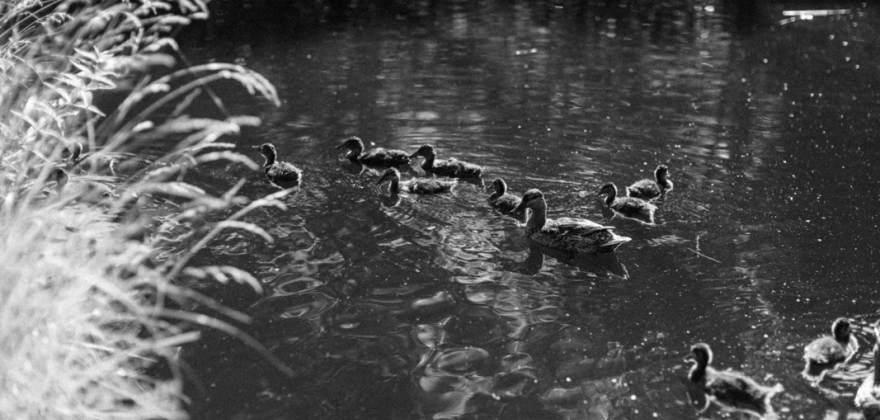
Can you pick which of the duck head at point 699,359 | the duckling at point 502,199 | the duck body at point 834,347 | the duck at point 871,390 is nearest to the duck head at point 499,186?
the duckling at point 502,199

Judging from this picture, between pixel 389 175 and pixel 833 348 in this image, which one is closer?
pixel 833 348

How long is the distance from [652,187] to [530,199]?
122 centimetres

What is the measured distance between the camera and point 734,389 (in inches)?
229

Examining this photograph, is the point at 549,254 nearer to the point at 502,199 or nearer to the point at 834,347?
the point at 502,199

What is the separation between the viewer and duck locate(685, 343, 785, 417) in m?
5.73

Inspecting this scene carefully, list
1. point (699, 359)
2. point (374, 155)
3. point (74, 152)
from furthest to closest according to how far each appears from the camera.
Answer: point (374, 155)
point (74, 152)
point (699, 359)

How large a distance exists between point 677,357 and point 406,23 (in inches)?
503

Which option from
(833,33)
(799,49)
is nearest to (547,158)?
(799,49)

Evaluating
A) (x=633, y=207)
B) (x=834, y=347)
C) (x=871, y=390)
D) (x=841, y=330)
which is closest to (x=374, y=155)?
(x=633, y=207)

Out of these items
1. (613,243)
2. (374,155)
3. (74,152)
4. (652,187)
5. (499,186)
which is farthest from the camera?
(374,155)

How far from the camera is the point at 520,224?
877cm

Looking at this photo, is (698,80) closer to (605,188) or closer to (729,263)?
(605,188)

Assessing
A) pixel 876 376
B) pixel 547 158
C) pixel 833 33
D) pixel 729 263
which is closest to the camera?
pixel 876 376

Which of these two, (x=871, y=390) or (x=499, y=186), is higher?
(x=499, y=186)
